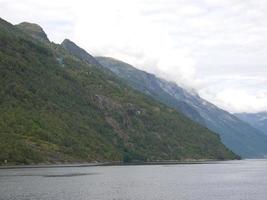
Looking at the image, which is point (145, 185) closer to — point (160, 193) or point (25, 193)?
point (160, 193)

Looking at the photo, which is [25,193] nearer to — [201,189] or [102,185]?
[102,185]

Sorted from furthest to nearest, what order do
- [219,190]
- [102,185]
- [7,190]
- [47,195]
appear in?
[102,185]
[219,190]
[7,190]
[47,195]

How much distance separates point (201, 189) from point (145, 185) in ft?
75.1

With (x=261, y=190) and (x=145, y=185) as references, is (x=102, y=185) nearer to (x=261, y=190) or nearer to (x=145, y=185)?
(x=145, y=185)

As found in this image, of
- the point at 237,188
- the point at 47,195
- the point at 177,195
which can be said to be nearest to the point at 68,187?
the point at 47,195

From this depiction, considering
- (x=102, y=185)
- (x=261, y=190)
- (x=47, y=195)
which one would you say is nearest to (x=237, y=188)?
(x=261, y=190)

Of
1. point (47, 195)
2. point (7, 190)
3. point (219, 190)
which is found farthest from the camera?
point (219, 190)

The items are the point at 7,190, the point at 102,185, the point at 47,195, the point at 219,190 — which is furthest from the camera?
the point at 102,185

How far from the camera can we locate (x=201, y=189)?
184500 mm

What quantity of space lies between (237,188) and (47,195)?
6648 centimetres

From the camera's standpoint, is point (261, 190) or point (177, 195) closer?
point (177, 195)

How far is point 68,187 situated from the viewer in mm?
183625

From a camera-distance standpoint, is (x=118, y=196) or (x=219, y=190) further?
(x=219, y=190)

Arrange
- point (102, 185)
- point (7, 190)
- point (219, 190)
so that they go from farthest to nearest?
point (102, 185) < point (219, 190) < point (7, 190)
